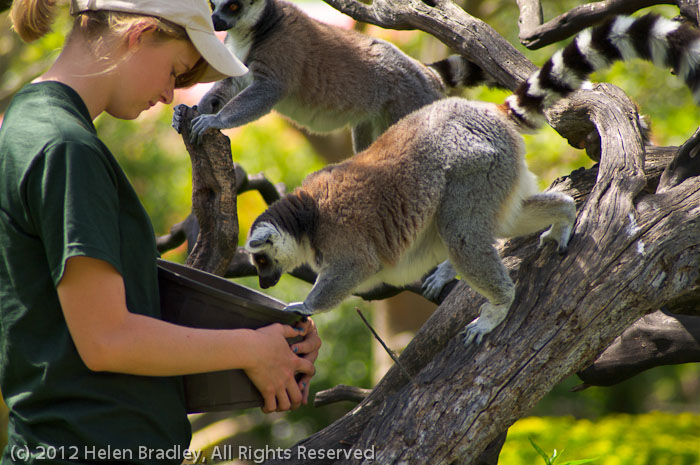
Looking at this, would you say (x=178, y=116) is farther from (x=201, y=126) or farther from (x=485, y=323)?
(x=485, y=323)

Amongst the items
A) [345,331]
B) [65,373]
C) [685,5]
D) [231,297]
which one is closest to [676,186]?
[685,5]

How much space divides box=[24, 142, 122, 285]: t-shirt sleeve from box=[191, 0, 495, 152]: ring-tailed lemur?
7.68 feet

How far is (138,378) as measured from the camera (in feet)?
4.43

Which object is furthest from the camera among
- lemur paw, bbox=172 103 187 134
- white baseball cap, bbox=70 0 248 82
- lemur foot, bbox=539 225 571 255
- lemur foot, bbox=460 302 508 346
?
lemur paw, bbox=172 103 187 134

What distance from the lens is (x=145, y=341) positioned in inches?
48.5

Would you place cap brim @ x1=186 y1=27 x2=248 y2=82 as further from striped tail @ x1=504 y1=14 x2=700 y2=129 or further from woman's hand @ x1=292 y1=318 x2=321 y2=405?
striped tail @ x1=504 y1=14 x2=700 y2=129

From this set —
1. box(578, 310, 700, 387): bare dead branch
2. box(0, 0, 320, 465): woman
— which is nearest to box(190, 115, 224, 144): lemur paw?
box(0, 0, 320, 465): woman

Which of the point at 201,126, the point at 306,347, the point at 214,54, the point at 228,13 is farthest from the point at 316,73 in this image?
the point at 306,347

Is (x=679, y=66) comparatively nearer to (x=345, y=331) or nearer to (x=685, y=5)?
(x=685, y=5)

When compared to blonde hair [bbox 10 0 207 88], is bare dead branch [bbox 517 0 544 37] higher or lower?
lower

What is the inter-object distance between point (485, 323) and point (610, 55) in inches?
44.7

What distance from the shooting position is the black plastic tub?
5.13ft

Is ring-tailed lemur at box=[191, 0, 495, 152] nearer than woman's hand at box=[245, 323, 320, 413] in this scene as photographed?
No

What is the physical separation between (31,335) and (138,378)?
23 centimetres
